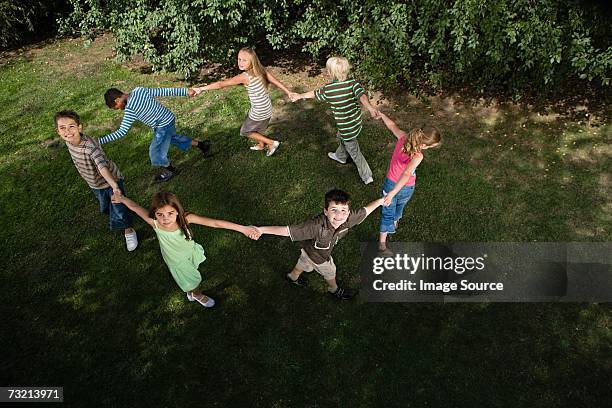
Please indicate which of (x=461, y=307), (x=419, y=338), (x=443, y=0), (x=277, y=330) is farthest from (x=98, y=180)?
(x=443, y=0)

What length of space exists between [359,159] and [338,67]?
1.40 m

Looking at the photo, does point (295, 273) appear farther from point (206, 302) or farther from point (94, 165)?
point (94, 165)

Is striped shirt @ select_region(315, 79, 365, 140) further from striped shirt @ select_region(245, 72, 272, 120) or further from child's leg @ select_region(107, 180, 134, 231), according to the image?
child's leg @ select_region(107, 180, 134, 231)

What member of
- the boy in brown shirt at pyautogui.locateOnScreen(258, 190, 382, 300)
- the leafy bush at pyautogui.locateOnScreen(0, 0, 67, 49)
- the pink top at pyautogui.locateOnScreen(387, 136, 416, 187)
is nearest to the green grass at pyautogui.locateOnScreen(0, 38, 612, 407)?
the boy in brown shirt at pyautogui.locateOnScreen(258, 190, 382, 300)

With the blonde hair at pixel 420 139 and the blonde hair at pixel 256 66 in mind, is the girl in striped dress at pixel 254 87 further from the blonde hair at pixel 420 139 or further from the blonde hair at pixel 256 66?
the blonde hair at pixel 420 139

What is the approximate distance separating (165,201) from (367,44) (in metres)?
5.50

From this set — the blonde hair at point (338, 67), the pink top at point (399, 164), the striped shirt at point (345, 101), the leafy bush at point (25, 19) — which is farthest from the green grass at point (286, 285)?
the leafy bush at point (25, 19)

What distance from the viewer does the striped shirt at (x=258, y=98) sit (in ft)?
22.0

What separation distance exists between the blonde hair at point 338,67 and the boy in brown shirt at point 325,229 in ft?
6.86

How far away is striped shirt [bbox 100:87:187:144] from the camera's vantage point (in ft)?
20.3

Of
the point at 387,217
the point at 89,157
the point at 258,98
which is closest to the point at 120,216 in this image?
the point at 89,157

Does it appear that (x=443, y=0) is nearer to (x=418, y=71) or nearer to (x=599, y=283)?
(x=418, y=71)

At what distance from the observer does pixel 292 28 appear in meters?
9.07

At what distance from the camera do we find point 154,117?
6.50 metres
